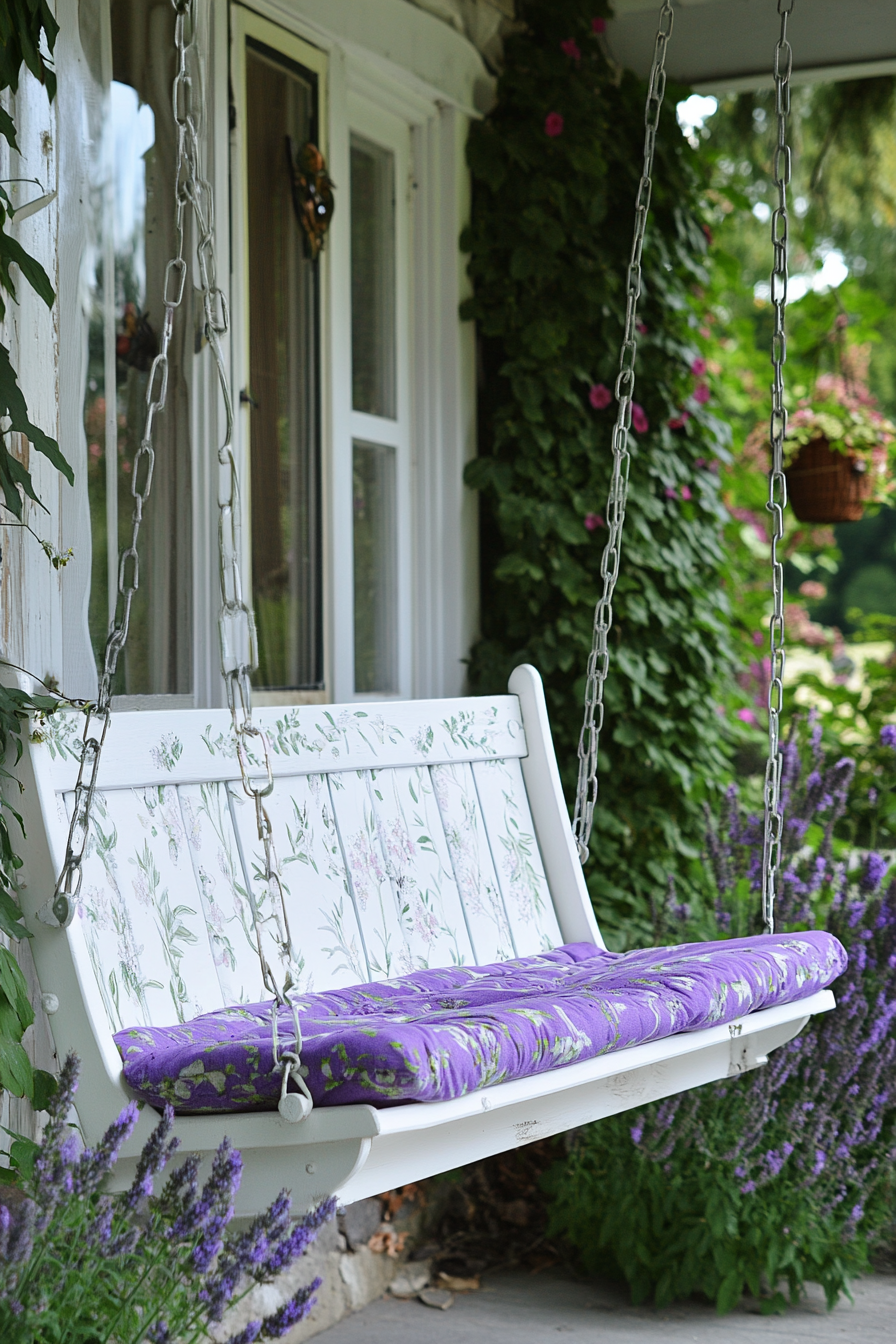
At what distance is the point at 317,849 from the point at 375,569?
118 cm

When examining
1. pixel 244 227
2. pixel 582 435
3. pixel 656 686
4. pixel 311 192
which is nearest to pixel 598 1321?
pixel 656 686

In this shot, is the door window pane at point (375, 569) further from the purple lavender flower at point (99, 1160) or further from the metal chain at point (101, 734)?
the purple lavender flower at point (99, 1160)

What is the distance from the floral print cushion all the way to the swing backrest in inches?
2.9

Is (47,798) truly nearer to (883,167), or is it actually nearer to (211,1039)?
(211,1039)

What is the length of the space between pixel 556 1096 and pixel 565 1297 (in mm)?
1262

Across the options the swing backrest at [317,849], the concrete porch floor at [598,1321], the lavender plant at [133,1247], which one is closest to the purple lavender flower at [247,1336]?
the lavender plant at [133,1247]

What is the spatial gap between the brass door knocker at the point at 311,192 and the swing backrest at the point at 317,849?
1.05 metres

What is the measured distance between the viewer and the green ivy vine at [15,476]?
1.64 metres

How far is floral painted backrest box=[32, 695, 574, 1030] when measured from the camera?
1.82 metres

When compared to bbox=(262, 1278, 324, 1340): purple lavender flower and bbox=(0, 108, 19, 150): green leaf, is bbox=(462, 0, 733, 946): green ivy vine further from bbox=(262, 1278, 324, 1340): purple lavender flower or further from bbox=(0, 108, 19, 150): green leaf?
bbox=(262, 1278, 324, 1340): purple lavender flower

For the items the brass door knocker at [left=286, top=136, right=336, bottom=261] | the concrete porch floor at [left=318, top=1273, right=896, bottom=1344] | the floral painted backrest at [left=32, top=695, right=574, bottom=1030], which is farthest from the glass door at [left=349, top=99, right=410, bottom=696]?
the concrete porch floor at [left=318, top=1273, right=896, bottom=1344]

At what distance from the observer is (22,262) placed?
5.56 ft

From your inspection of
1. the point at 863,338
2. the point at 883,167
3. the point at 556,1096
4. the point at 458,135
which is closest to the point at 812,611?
the point at 863,338

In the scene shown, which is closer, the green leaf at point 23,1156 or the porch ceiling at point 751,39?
the green leaf at point 23,1156
